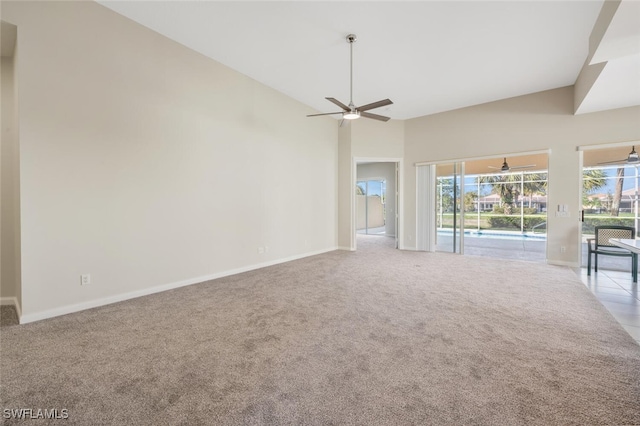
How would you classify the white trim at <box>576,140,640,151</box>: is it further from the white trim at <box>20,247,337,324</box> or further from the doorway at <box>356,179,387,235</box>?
the doorway at <box>356,179,387,235</box>

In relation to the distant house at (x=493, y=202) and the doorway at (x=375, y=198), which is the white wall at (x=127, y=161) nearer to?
the doorway at (x=375, y=198)

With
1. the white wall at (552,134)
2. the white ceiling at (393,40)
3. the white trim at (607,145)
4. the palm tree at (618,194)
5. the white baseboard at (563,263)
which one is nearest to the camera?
the white ceiling at (393,40)

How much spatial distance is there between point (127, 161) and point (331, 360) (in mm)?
3477

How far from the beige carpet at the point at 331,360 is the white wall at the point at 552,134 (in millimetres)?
2224

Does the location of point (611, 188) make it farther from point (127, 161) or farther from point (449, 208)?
point (127, 161)

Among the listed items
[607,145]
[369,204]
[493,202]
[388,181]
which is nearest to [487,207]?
[493,202]

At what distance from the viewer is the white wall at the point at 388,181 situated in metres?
10.3

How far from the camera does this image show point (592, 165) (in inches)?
293

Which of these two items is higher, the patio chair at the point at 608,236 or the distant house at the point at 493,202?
the distant house at the point at 493,202

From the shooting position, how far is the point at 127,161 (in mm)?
3535

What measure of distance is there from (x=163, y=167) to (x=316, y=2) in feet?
9.66

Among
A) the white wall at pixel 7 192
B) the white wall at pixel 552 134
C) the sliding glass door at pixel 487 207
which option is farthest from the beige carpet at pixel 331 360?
the sliding glass door at pixel 487 207

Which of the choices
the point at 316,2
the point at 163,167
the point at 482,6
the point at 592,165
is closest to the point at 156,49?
the point at 163,167

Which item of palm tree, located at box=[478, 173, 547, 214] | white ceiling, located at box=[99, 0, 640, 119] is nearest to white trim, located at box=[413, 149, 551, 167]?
white ceiling, located at box=[99, 0, 640, 119]
